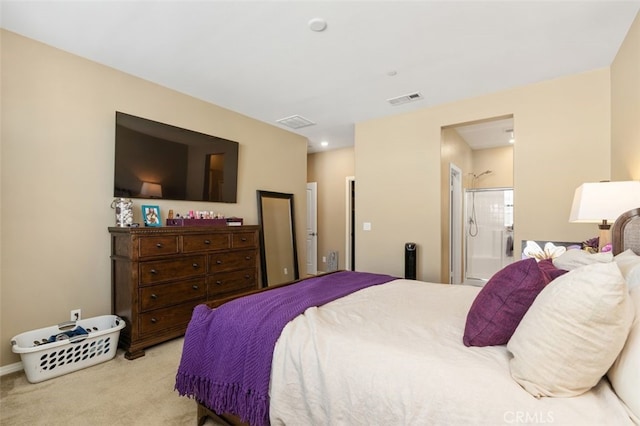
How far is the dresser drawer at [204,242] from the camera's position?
302 cm

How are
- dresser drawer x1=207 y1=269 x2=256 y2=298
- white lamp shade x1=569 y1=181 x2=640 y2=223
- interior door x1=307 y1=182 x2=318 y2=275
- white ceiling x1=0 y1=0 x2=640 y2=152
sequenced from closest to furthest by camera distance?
1. white lamp shade x1=569 y1=181 x2=640 y2=223
2. white ceiling x1=0 y1=0 x2=640 y2=152
3. dresser drawer x1=207 y1=269 x2=256 y2=298
4. interior door x1=307 y1=182 x2=318 y2=275

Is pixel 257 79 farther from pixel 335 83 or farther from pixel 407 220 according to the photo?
pixel 407 220

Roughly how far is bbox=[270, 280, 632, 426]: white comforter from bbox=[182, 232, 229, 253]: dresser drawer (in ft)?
6.20

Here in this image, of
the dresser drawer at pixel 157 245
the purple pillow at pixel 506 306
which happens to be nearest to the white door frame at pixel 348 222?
the dresser drawer at pixel 157 245

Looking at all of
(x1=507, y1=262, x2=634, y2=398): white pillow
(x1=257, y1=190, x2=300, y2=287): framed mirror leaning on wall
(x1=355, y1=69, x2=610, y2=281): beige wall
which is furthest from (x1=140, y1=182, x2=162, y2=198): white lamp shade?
(x1=507, y1=262, x2=634, y2=398): white pillow

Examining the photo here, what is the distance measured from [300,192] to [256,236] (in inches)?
63.4

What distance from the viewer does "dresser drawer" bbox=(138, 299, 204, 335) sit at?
270 cm

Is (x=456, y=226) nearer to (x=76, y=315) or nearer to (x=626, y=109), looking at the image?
(x=626, y=109)

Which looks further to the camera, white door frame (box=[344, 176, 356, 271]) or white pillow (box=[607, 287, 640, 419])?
white door frame (box=[344, 176, 356, 271])

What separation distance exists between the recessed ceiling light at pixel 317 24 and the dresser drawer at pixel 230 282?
255cm

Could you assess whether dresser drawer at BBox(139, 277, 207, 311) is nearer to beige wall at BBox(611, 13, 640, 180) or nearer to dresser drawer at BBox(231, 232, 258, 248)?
dresser drawer at BBox(231, 232, 258, 248)

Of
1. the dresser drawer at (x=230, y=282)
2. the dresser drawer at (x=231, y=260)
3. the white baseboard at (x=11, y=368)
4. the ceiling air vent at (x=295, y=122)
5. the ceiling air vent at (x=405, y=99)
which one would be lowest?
the white baseboard at (x=11, y=368)

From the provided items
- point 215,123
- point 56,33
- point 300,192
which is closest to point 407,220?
point 300,192

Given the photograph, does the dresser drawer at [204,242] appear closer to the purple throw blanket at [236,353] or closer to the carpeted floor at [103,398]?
the carpeted floor at [103,398]
